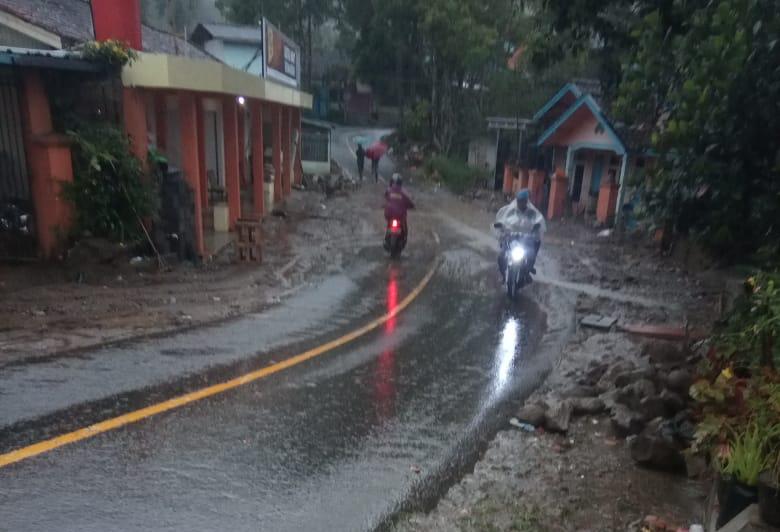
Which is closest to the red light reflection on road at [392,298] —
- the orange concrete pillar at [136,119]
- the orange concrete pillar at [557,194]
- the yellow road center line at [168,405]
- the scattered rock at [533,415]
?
the yellow road center line at [168,405]

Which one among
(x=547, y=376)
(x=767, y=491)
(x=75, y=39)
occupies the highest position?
(x=75, y=39)

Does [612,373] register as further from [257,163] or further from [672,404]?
[257,163]

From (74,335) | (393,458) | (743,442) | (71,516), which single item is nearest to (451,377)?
(393,458)

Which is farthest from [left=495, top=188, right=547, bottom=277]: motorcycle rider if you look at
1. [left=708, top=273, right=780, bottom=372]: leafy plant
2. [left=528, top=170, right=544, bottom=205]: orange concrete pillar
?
[left=528, top=170, right=544, bottom=205]: orange concrete pillar

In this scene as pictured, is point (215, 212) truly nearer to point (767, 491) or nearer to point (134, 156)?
point (134, 156)

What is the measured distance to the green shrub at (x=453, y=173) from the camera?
29.1 m

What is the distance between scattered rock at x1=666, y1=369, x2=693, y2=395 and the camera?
5.83 metres

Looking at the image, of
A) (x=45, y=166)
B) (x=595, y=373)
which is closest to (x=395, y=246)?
(x=45, y=166)

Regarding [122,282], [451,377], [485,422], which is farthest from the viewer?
[122,282]

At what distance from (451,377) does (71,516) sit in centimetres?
405

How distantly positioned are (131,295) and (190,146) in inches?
136

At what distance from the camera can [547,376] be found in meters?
7.06

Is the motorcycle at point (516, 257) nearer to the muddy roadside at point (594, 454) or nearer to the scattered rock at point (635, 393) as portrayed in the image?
the muddy roadside at point (594, 454)

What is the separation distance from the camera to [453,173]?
30.0 m
